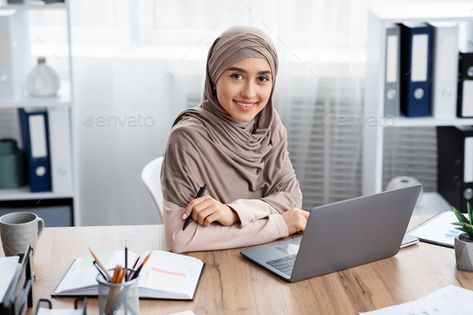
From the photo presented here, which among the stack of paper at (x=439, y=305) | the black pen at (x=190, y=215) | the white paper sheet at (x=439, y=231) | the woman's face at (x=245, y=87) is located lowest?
the stack of paper at (x=439, y=305)

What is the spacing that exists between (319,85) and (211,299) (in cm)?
195

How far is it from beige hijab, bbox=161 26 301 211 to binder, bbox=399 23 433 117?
101cm

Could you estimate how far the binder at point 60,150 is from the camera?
10.6 feet

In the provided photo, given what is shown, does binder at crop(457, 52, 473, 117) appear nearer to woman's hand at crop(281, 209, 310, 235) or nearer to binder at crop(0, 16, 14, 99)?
woman's hand at crop(281, 209, 310, 235)

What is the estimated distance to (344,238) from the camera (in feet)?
5.99

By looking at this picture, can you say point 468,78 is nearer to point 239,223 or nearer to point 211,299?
point 239,223

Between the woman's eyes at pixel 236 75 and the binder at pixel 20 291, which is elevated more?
the woman's eyes at pixel 236 75

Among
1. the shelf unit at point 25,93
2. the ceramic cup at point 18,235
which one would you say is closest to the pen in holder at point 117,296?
the ceramic cup at point 18,235

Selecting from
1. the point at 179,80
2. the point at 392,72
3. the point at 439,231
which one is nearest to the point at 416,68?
the point at 392,72

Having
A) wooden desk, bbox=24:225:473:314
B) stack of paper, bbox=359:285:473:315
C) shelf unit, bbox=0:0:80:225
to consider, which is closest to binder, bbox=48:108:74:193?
shelf unit, bbox=0:0:80:225

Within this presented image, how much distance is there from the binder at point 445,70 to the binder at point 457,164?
105mm

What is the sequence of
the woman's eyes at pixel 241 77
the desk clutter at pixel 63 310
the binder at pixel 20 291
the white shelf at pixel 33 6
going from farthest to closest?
the white shelf at pixel 33 6
the woman's eyes at pixel 241 77
the desk clutter at pixel 63 310
the binder at pixel 20 291

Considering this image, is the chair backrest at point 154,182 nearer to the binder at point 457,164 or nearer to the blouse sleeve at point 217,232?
the blouse sleeve at point 217,232

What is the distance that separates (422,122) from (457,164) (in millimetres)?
268
